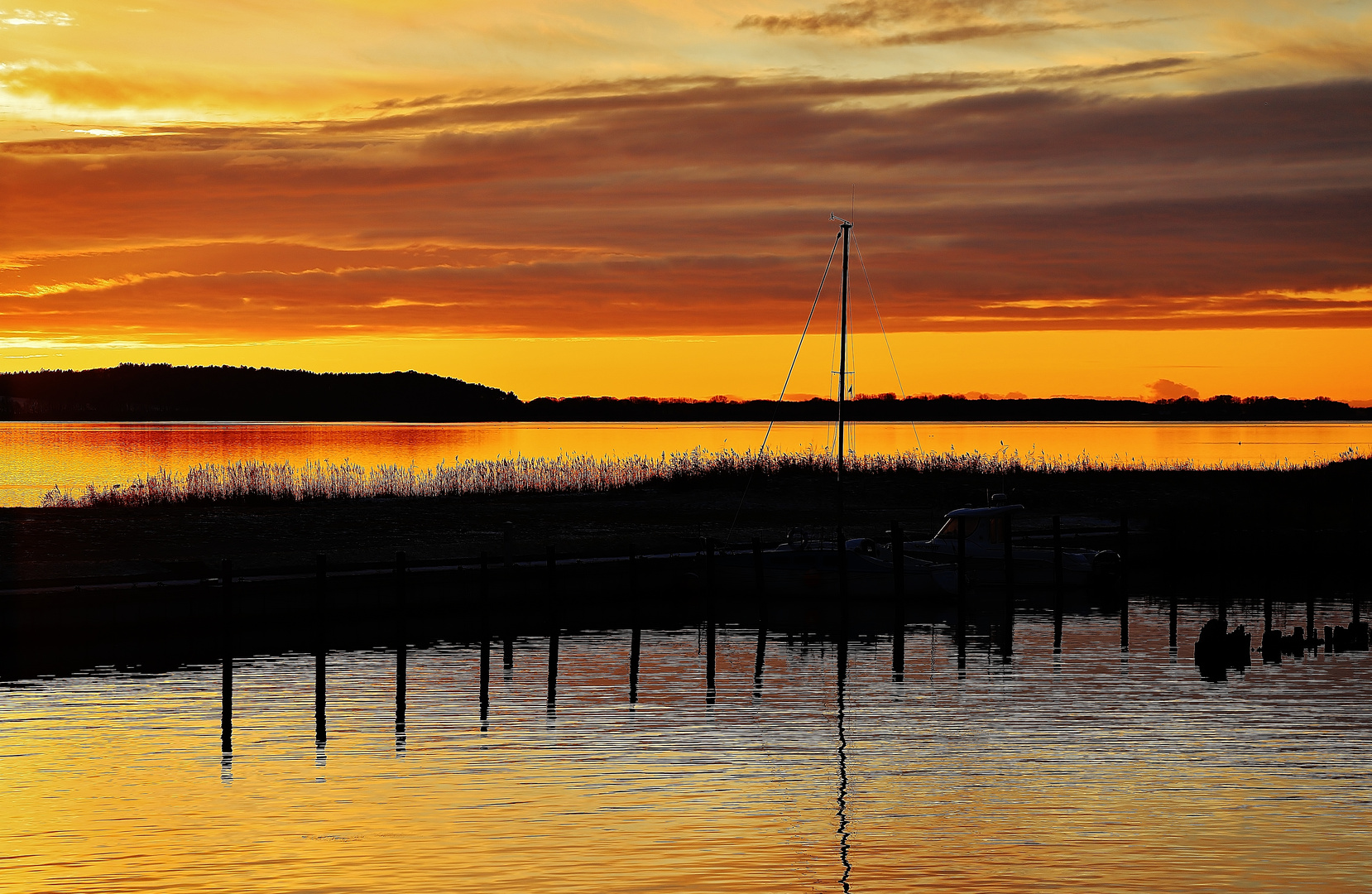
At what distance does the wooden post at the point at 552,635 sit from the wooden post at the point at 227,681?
574cm

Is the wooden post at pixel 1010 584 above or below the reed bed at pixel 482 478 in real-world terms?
below

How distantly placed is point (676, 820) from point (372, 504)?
4863 centimetres

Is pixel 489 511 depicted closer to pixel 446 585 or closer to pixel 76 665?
pixel 446 585

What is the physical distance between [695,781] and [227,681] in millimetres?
10345

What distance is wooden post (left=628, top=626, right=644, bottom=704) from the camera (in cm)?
3040

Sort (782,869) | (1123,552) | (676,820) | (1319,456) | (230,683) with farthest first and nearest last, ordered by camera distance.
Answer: (1319,456) → (1123,552) → (230,683) → (676,820) → (782,869)

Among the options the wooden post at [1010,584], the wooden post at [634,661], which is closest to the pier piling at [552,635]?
the wooden post at [634,661]

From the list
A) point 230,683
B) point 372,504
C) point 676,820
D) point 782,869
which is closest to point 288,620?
point 230,683

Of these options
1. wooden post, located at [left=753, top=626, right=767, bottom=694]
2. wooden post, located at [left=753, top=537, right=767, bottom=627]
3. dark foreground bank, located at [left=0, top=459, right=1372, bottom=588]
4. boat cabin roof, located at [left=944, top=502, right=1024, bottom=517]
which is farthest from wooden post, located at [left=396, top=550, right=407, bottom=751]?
boat cabin roof, located at [left=944, top=502, right=1024, bottom=517]

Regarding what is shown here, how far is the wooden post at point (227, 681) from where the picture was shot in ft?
84.6

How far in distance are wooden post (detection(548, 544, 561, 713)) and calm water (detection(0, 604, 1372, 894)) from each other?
0.99 ft

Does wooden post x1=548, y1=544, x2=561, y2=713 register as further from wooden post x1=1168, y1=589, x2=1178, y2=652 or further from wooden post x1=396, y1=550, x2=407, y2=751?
wooden post x1=1168, y1=589, x2=1178, y2=652

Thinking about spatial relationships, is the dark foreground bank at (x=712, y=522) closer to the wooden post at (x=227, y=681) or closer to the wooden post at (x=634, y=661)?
the wooden post at (x=634, y=661)

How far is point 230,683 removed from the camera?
2819 cm
